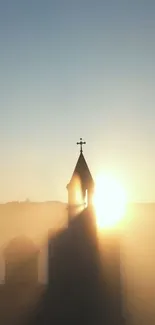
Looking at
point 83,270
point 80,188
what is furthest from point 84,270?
point 80,188

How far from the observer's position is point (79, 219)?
120 feet

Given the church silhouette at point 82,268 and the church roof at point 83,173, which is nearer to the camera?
the church silhouette at point 82,268

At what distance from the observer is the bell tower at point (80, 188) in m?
36.9

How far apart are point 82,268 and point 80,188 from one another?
214 inches

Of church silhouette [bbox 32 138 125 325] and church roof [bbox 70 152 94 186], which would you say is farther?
church roof [bbox 70 152 94 186]

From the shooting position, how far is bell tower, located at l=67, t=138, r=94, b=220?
121 feet

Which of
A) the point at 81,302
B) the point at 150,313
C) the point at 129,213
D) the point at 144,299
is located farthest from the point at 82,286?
the point at 144,299

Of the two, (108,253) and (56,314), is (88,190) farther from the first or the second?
(56,314)

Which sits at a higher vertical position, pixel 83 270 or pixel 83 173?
pixel 83 173

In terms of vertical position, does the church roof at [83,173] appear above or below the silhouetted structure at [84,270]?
above

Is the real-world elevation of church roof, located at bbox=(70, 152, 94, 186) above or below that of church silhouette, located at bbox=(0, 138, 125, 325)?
above

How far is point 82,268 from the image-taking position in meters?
35.9

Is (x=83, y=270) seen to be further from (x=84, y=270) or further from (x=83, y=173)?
(x=83, y=173)

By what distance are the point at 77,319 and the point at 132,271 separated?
35.8 meters
